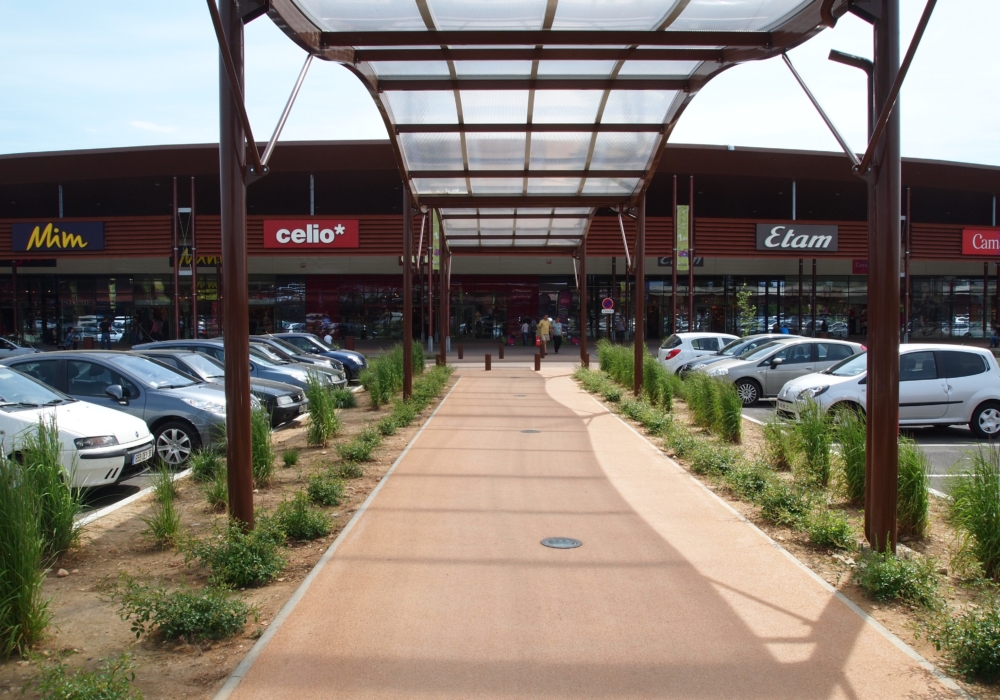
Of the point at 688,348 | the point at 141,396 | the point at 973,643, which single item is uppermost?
the point at 688,348

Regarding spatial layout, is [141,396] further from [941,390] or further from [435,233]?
[435,233]

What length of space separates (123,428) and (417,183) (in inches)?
375

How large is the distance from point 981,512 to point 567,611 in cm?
321

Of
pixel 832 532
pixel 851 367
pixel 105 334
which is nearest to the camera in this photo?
pixel 832 532

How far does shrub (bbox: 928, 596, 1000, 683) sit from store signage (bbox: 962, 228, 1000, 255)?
133 ft

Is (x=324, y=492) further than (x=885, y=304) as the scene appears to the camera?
Yes

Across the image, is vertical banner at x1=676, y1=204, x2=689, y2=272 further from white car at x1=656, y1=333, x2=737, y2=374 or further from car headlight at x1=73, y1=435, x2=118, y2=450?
car headlight at x1=73, y1=435, x2=118, y2=450

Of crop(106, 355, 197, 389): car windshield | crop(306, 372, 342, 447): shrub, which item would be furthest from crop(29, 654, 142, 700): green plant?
crop(306, 372, 342, 447): shrub

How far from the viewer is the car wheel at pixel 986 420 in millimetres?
13180

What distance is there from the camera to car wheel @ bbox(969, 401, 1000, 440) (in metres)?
13.2

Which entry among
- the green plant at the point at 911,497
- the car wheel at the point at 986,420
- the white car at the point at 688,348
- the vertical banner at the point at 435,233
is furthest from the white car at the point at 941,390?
the vertical banner at the point at 435,233

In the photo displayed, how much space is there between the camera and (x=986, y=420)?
1320cm

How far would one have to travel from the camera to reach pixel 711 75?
11.0m

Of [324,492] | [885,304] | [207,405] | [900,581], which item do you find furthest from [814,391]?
[207,405]
